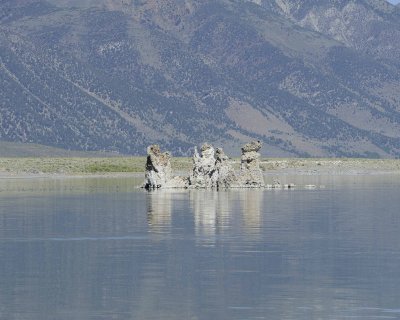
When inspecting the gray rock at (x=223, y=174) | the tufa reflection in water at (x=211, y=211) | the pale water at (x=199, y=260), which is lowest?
the pale water at (x=199, y=260)

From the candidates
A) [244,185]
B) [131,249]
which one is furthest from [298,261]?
[244,185]

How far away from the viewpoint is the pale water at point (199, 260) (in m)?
37.3

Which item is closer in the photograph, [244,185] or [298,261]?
[298,261]

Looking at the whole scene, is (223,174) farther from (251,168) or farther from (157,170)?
(157,170)

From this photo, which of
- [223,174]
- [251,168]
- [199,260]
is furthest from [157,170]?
[199,260]

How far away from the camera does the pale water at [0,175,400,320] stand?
122 ft

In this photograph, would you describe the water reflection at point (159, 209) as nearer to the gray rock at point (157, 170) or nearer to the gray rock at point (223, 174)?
the gray rock at point (157, 170)

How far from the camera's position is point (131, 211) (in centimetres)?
7531

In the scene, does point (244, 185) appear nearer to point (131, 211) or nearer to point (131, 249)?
point (131, 211)

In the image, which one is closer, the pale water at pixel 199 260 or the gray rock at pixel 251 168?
the pale water at pixel 199 260

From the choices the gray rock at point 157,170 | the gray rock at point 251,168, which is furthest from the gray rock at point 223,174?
the gray rock at point 157,170

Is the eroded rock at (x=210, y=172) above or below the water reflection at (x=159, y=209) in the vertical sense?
above

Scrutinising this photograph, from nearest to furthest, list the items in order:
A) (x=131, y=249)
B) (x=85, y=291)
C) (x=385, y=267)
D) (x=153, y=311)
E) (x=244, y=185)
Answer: (x=153, y=311) < (x=85, y=291) < (x=385, y=267) < (x=131, y=249) < (x=244, y=185)

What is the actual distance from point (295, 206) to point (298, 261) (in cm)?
3245
